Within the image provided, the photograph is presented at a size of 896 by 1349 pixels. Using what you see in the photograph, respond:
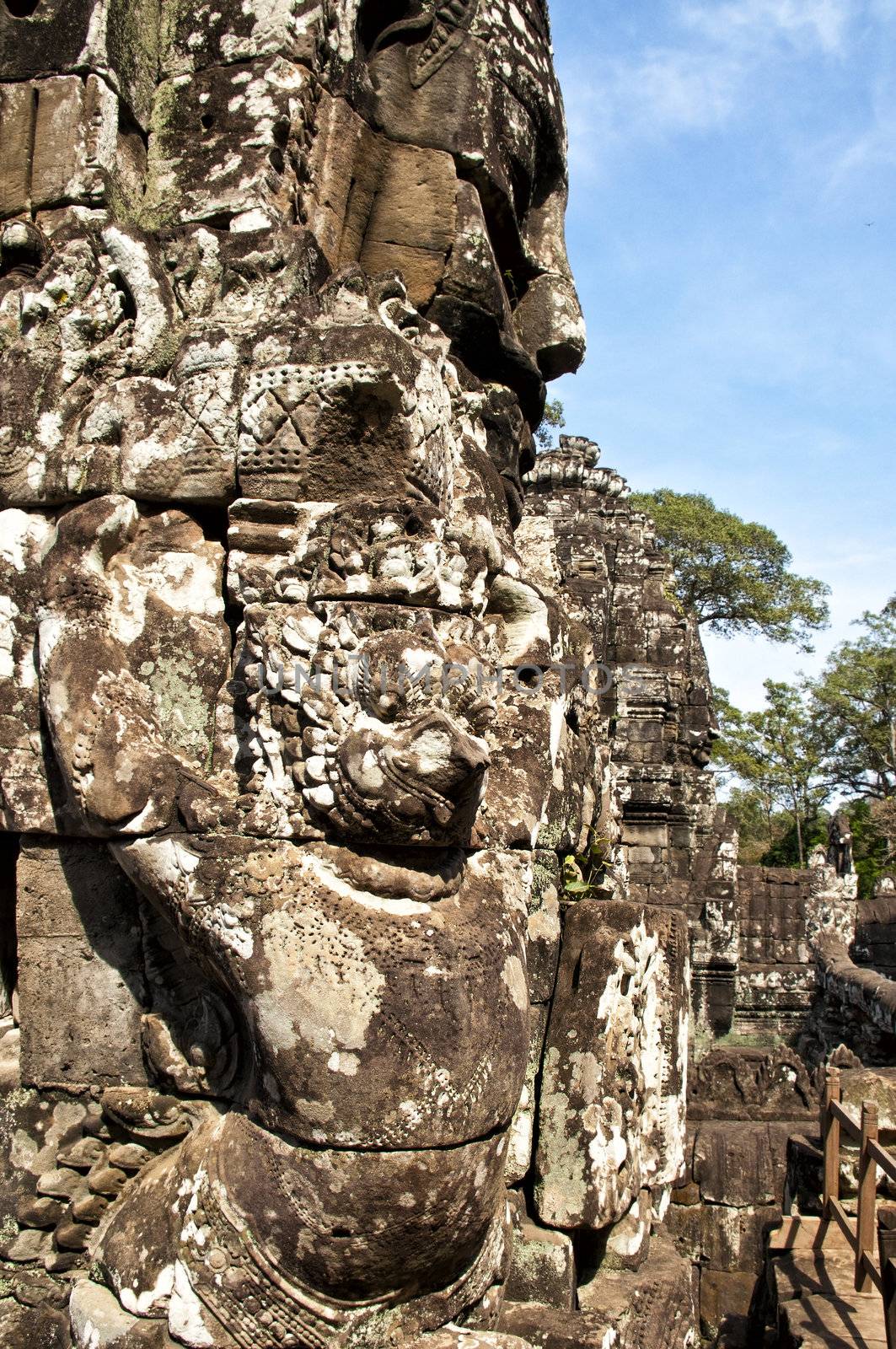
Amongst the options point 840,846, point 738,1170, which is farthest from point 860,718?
point 738,1170

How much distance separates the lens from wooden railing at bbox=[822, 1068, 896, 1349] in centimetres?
399

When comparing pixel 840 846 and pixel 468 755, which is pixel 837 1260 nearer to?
pixel 468 755

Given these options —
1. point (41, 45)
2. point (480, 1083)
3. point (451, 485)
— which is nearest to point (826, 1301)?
point (480, 1083)

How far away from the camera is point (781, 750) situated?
34656 mm

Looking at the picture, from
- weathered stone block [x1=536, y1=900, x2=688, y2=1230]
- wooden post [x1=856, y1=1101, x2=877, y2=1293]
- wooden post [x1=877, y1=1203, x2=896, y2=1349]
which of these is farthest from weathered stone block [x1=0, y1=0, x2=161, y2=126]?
wooden post [x1=856, y1=1101, x2=877, y2=1293]

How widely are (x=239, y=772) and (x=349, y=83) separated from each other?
2.47m

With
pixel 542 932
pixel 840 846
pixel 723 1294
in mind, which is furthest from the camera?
pixel 840 846

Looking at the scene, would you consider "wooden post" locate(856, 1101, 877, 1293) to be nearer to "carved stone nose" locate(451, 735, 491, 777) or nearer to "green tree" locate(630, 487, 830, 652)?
"carved stone nose" locate(451, 735, 491, 777)

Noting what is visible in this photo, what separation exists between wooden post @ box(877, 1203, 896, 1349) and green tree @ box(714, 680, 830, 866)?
2835 centimetres

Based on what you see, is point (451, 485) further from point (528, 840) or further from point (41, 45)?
point (41, 45)

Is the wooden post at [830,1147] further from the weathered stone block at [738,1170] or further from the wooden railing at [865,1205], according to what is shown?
the weathered stone block at [738,1170]

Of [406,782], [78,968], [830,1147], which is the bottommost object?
[830,1147]

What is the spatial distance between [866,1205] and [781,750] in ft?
102

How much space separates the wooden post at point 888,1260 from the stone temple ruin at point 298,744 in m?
0.63
